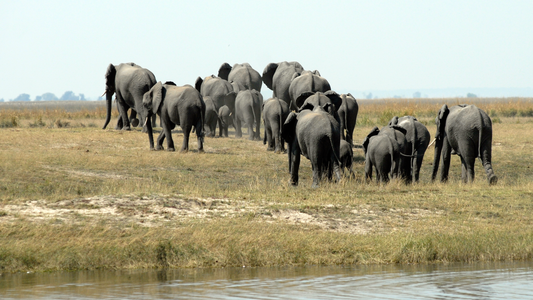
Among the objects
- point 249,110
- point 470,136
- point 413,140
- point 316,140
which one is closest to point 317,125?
point 316,140

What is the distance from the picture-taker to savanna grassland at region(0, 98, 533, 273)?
36.3 ft

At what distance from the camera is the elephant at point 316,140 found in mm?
16984

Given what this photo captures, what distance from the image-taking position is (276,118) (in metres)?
24.1

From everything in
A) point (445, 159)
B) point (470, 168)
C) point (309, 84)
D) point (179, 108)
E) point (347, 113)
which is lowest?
point (470, 168)

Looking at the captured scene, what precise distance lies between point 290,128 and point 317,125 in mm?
986

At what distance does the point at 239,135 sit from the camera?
1228 inches

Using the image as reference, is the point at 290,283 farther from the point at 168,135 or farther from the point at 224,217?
the point at 168,135

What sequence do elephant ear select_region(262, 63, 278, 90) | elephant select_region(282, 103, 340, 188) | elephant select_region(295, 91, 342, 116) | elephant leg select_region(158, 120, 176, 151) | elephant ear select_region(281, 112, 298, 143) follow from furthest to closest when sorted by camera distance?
1. elephant ear select_region(262, 63, 278, 90)
2. elephant leg select_region(158, 120, 176, 151)
3. elephant select_region(295, 91, 342, 116)
4. elephant ear select_region(281, 112, 298, 143)
5. elephant select_region(282, 103, 340, 188)

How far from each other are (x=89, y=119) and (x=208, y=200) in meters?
24.5

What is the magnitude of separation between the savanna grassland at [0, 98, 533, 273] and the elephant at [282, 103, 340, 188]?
577 millimetres

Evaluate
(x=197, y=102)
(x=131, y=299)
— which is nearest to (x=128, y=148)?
(x=197, y=102)

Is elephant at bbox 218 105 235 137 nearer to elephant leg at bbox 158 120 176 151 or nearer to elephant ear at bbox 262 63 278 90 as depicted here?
elephant ear at bbox 262 63 278 90

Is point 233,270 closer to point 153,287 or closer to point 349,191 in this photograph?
point 153,287

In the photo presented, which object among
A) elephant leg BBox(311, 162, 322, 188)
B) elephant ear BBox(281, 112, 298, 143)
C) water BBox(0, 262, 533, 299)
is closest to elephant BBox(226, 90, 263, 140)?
elephant ear BBox(281, 112, 298, 143)
